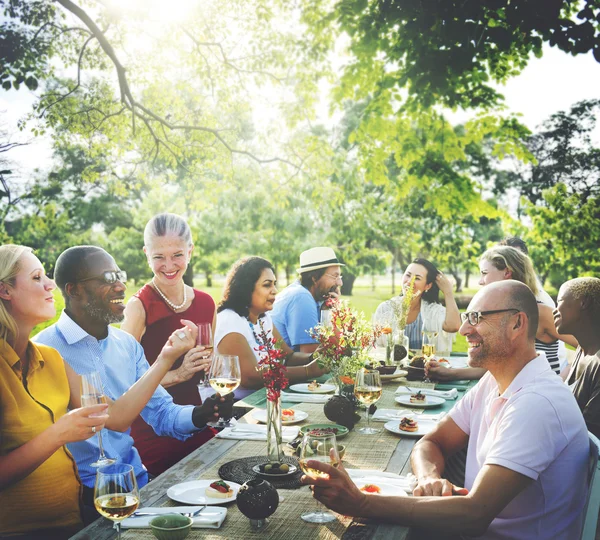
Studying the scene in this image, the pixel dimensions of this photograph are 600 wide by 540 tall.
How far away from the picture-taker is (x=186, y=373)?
3.45 m

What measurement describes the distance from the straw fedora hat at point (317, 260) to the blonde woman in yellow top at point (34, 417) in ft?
10.6

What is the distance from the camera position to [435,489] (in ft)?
7.05

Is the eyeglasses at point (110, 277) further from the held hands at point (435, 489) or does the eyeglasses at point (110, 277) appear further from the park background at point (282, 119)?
the park background at point (282, 119)

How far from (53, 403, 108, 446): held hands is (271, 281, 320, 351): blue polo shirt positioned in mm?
3134

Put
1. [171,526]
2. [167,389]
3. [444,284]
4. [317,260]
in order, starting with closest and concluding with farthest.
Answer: [171,526] → [167,389] → [317,260] → [444,284]

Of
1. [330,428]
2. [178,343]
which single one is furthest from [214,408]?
[330,428]

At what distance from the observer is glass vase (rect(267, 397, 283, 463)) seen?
2393 mm

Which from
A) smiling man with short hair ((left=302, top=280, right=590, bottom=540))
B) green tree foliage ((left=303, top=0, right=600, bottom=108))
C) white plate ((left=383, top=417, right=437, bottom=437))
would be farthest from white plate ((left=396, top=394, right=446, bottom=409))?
green tree foliage ((left=303, top=0, right=600, bottom=108))

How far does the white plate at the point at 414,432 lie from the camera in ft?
9.63

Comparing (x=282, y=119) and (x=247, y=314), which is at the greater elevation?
(x=282, y=119)

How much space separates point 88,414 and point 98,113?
1159 centimetres

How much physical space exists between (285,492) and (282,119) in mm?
11746

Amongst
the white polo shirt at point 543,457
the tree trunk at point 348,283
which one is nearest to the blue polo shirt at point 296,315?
the white polo shirt at point 543,457

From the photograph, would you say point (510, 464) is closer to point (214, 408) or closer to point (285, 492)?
point (285, 492)
